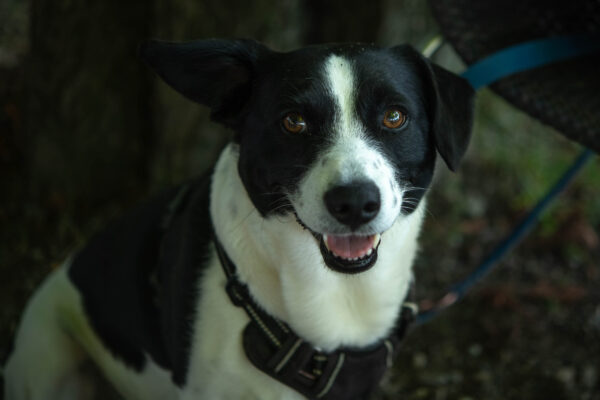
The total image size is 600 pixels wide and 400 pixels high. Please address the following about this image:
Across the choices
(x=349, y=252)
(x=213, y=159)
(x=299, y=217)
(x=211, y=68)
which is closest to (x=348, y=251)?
(x=349, y=252)

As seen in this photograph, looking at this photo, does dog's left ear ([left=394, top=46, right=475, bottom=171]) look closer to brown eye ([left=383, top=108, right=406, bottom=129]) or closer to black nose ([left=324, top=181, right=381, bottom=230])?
brown eye ([left=383, top=108, right=406, bottom=129])

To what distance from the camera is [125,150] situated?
152 inches

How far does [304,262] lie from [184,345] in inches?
17.9

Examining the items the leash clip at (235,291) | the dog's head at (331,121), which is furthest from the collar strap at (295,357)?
the dog's head at (331,121)

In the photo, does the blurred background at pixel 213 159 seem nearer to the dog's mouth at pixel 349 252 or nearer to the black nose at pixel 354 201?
the dog's mouth at pixel 349 252

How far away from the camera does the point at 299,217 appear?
191 cm

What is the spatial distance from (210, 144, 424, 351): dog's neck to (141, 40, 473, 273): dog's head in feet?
0.26

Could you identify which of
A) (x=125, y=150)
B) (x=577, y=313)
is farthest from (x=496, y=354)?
(x=125, y=150)

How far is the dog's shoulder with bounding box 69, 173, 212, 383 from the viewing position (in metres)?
2.17

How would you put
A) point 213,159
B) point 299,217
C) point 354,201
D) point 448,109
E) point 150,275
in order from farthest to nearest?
point 213,159
point 150,275
point 448,109
point 299,217
point 354,201

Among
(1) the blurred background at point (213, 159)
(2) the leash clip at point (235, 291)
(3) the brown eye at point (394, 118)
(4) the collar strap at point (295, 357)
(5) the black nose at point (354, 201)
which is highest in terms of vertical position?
(3) the brown eye at point (394, 118)

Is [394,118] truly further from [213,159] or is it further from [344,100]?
[213,159]

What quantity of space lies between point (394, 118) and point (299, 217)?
0.38 m

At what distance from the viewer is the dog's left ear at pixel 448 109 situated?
2.01 metres
